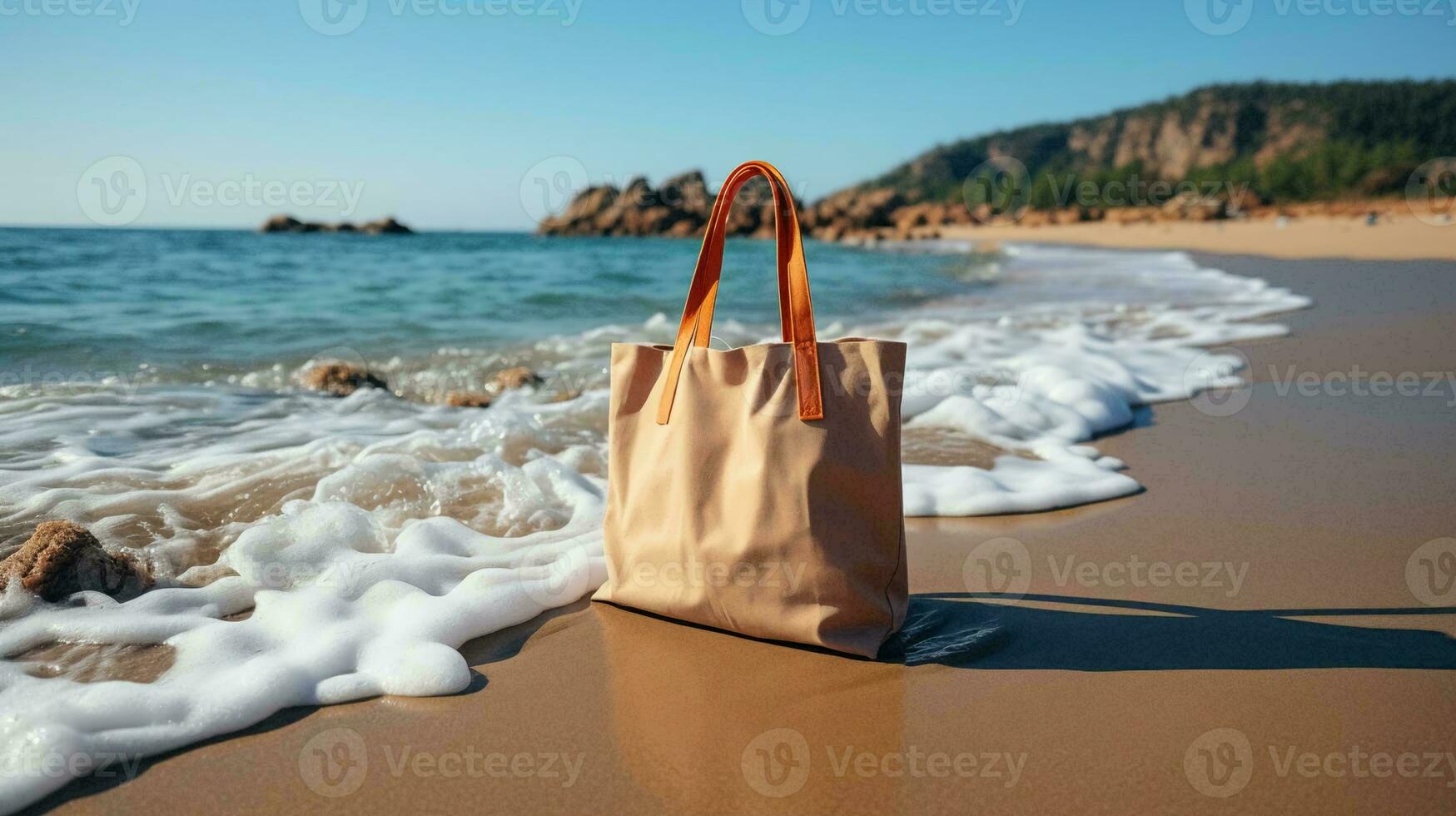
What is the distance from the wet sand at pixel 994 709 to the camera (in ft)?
5.26

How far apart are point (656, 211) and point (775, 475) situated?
63932 mm

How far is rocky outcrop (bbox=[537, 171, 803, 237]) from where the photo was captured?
202 feet

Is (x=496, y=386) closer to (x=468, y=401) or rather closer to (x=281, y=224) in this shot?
(x=468, y=401)

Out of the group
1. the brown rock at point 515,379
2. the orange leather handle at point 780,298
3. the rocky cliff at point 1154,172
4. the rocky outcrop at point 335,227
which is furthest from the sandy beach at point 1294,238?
the rocky outcrop at point 335,227

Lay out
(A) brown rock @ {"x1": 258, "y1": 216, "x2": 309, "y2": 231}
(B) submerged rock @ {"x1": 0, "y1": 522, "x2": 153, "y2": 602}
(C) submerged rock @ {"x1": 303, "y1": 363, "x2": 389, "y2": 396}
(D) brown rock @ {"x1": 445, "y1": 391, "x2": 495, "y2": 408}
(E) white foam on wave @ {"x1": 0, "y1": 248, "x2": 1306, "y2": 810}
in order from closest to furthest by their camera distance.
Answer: (E) white foam on wave @ {"x1": 0, "y1": 248, "x2": 1306, "y2": 810} < (B) submerged rock @ {"x1": 0, "y1": 522, "x2": 153, "y2": 602} < (D) brown rock @ {"x1": 445, "y1": 391, "x2": 495, "y2": 408} < (C) submerged rock @ {"x1": 303, "y1": 363, "x2": 389, "y2": 396} < (A) brown rock @ {"x1": 258, "y1": 216, "x2": 309, "y2": 231}

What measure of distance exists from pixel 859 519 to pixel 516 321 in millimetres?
8389

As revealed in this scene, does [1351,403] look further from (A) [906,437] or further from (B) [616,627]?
(B) [616,627]

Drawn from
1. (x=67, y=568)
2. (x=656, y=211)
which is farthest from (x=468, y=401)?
(x=656, y=211)

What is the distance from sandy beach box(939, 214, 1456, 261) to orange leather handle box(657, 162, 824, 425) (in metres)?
17.2

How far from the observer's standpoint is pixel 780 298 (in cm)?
210

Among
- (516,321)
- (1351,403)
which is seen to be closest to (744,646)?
(1351,403)

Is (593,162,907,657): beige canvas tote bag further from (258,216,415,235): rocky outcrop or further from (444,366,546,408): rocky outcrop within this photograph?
(258,216,415,235): rocky outcrop

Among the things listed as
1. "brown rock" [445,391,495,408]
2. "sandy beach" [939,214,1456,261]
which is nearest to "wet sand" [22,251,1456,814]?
"brown rock" [445,391,495,408]

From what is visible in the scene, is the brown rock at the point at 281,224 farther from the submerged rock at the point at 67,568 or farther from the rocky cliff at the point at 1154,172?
the submerged rock at the point at 67,568
